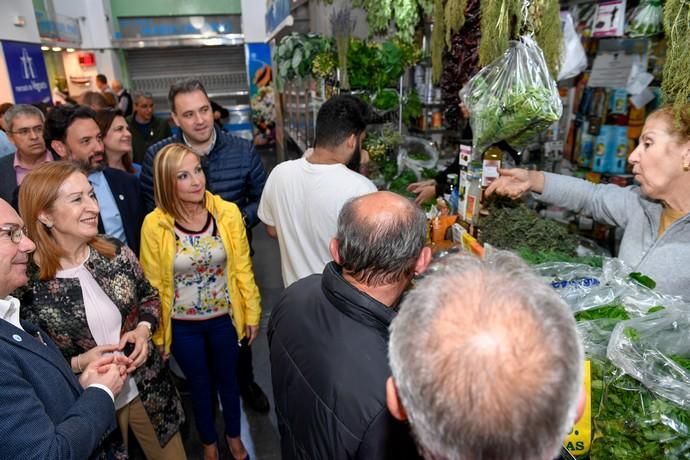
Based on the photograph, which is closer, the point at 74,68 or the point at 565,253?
the point at 565,253

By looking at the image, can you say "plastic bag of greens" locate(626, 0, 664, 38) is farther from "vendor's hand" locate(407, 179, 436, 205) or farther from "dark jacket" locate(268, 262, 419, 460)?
"dark jacket" locate(268, 262, 419, 460)

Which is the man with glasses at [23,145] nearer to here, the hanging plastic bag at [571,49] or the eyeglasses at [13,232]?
the eyeglasses at [13,232]

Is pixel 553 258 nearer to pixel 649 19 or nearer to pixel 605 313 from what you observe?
pixel 605 313

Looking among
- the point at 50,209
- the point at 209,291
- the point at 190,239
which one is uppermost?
the point at 50,209

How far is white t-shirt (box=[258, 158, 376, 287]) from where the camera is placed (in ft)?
7.17

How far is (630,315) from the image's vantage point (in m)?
1.34

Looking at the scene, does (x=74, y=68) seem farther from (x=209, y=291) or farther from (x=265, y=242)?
(x=209, y=291)

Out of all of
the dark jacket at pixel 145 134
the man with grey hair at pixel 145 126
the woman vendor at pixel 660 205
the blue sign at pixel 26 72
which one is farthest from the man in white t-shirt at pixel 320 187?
the blue sign at pixel 26 72

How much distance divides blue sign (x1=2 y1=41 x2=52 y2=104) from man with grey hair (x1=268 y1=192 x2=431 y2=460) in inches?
291

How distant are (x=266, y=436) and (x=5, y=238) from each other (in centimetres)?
206

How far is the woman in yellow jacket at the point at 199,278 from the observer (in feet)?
7.38

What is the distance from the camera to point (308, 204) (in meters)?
2.24

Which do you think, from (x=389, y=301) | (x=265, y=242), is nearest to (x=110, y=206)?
(x=389, y=301)

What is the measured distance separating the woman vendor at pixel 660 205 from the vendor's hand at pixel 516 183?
0.27m
